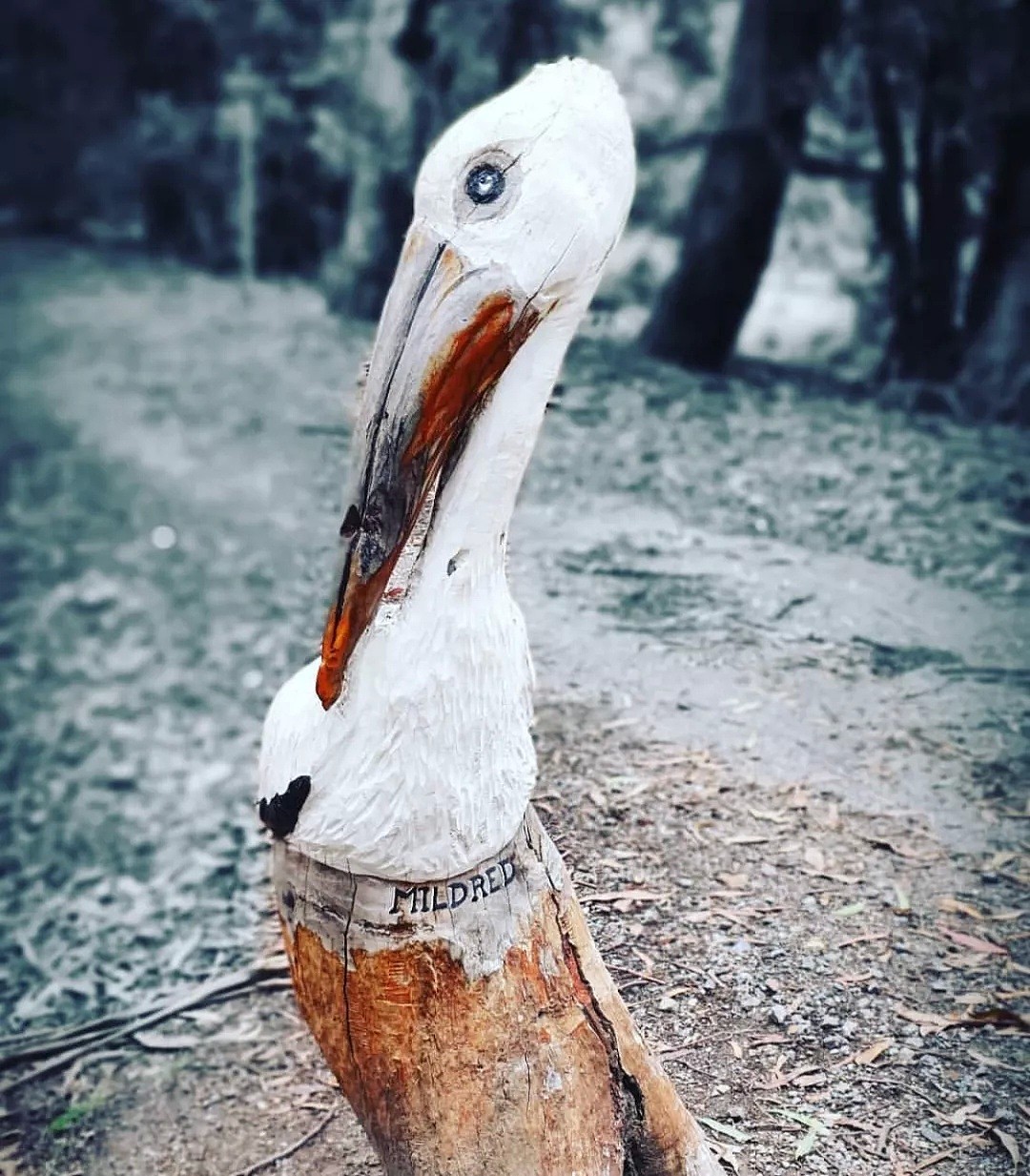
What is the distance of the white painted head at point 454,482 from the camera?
110 centimetres

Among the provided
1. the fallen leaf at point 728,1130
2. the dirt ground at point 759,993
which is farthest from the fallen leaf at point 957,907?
the fallen leaf at point 728,1130

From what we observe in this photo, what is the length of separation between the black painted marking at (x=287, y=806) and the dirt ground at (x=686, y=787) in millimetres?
477

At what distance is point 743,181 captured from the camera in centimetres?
317

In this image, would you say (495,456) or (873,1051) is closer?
(495,456)

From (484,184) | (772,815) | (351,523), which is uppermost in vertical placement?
(484,184)

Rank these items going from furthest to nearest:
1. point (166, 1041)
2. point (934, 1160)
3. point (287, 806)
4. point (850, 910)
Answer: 1. point (166, 1041)
2. point (850, 910)
3. point (934, 1160)
4. point (287, 806)

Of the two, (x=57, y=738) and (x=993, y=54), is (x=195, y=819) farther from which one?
(x=993, y=54)

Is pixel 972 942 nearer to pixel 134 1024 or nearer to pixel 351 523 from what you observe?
pixel 351 523

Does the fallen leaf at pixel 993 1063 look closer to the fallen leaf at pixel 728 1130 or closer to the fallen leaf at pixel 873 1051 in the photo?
the fallen leaf at pixel 873 1051

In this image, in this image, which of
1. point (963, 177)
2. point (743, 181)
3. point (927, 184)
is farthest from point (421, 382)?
point (927, 184)

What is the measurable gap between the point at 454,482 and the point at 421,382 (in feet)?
0.35

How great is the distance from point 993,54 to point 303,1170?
2.73 meters

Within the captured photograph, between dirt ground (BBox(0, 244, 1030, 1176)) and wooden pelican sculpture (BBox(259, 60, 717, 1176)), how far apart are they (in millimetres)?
307

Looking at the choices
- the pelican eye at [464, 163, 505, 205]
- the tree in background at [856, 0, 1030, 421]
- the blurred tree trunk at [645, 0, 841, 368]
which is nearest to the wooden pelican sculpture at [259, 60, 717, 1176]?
the pelican eye at [464, 163, 505, 205]
